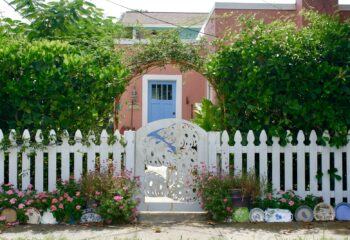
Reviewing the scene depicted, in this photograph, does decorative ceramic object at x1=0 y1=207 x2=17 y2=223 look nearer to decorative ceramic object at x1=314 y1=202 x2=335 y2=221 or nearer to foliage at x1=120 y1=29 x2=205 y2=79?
foliage at x1=120 y1=29 x2=205 y2=79

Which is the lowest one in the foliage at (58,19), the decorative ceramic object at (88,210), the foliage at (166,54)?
the decorative ceramic object at (88,210)

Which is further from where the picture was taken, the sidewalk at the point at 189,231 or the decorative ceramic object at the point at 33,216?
the decorative ceramic object at the point at 33,216

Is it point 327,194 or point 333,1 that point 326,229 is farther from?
point 333,1

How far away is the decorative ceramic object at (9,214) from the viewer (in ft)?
21.4

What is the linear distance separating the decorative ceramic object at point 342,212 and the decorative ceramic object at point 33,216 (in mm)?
3996

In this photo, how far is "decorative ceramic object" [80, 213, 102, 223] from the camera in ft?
21.6

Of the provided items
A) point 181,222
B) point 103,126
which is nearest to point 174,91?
point 103,126

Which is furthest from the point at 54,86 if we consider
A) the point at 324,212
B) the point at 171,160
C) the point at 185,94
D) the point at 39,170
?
the point at 185,94

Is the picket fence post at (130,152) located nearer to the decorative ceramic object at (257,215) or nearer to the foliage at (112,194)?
the foliage at (112,194)

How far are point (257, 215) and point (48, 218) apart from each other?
2.76 m

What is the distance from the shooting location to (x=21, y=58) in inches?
276

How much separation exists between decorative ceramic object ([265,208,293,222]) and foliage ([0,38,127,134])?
272cm

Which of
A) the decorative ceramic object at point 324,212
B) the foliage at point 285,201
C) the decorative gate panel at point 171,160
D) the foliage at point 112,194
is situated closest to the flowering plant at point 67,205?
the foliage at point 112,194

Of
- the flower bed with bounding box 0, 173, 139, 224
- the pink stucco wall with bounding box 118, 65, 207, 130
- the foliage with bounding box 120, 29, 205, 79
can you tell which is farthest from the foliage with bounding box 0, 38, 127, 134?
the pink stucco wall with bounding box 118, 65, 207, 130
